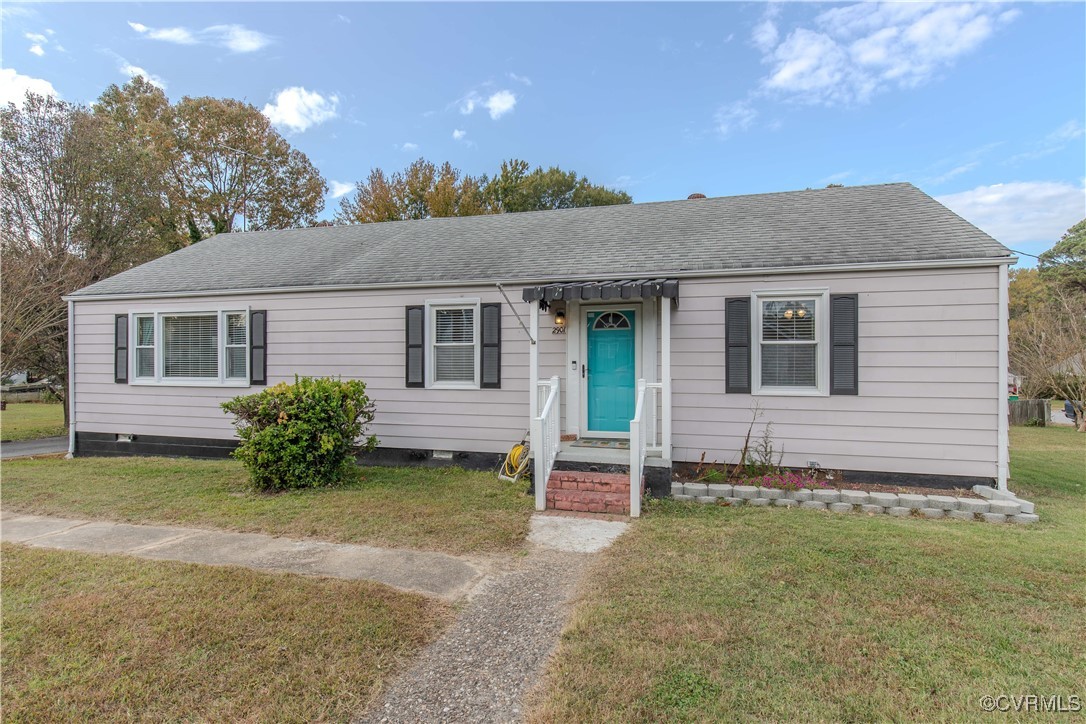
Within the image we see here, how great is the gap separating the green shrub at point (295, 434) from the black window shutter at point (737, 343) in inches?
201

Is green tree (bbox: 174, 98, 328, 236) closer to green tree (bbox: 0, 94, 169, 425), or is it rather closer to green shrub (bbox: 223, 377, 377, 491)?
green tree (bbox: 0, 94, 169, 425)

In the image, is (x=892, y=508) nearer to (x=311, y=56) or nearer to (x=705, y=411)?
(x=705, y=411)

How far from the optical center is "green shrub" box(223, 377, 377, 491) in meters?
6.07

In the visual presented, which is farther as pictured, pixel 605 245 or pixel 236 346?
pixel 236 346

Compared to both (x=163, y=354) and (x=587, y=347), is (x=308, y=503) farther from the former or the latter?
(x=163, y=354)

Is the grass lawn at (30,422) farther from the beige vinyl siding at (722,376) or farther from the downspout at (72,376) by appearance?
the beige vinyl siding at (722,376)

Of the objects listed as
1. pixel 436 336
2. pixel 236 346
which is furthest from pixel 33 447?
pixel 436 336

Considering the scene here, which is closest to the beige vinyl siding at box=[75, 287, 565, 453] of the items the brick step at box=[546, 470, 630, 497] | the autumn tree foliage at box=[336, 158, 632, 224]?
the brick step at box=[546, 470, 630, 497]

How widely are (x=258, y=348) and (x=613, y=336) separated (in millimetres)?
5912

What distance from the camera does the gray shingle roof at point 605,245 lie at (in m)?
6.22

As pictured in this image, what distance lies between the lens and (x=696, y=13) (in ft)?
32.8

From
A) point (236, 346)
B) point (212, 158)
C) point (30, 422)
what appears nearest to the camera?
point (236, 346)

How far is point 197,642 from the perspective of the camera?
260cm

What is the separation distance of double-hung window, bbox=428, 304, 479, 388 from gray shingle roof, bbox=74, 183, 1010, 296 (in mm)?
516
